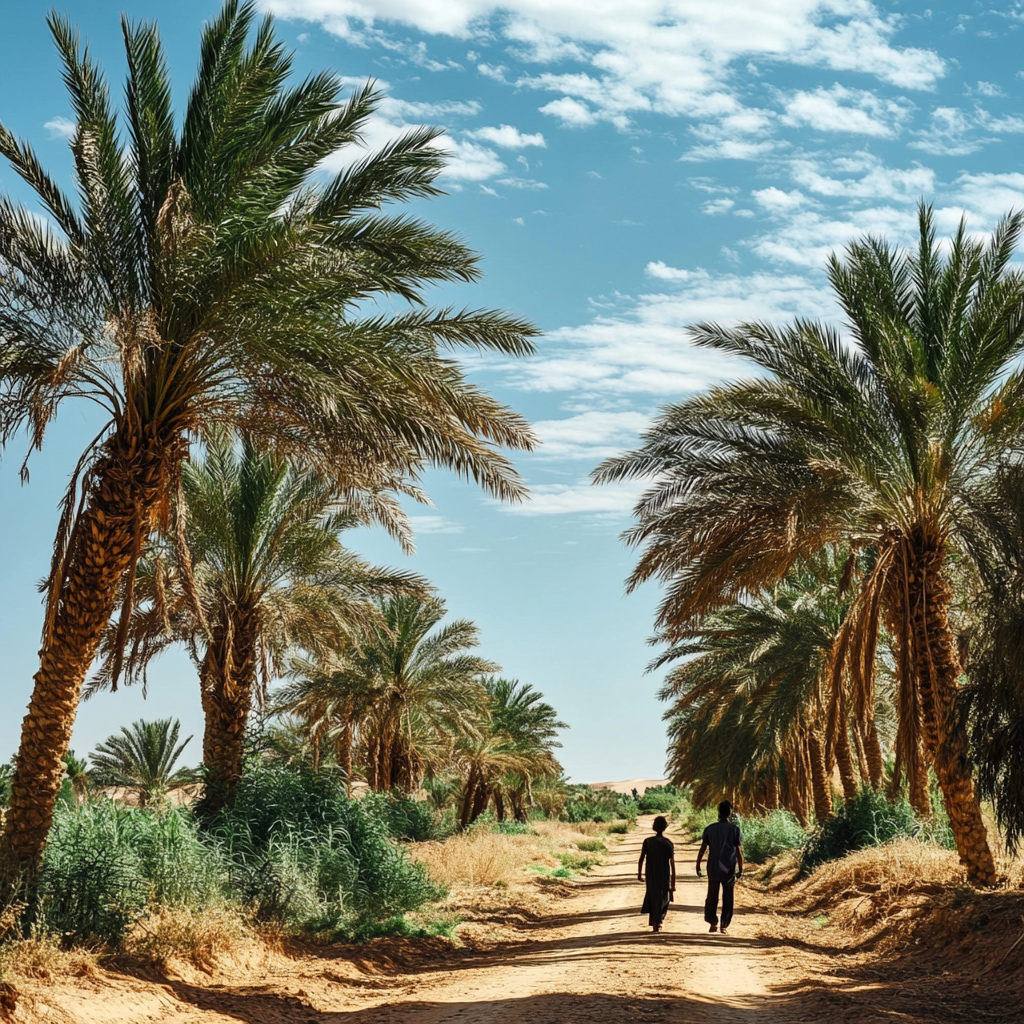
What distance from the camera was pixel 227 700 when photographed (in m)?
16.2

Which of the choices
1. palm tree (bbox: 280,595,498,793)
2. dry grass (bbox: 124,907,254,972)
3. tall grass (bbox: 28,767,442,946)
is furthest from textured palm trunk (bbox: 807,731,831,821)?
dry grass (bbox: 124,907,254,972)

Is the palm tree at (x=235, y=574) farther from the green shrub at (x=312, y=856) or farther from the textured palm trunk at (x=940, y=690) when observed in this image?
the textured palm trunk at (x=940, y=690)

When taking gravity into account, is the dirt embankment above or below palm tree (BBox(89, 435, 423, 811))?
below

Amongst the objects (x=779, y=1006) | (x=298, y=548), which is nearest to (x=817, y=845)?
(x=298, y=548)

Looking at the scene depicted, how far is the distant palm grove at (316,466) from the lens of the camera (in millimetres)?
9703

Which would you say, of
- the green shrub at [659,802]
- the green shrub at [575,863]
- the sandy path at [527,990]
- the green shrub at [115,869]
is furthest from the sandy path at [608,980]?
the green shrub at [659,802]

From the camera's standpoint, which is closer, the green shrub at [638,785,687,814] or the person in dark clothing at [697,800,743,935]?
the person in dark clothing at [697,800,743,935]

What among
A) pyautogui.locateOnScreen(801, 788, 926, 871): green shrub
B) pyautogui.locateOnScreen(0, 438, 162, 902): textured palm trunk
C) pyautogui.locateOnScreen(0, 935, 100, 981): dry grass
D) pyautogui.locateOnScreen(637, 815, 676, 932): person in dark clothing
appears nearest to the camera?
pyautogui.locateOnScreen(0, 935, 100, 981): dry grass

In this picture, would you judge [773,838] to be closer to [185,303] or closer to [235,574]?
[235,574]

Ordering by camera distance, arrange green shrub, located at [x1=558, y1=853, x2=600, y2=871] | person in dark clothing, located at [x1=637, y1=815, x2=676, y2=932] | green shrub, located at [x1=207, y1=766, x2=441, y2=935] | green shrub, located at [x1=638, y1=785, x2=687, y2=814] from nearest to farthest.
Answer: green shrub, located at [x1=207, y1=766, x2=441, y2=935] < person in dark clothing, located at [x1=637, y1=815, x2=676, y2=932] < green shrub, located at [x1=558, y1=853, x2=600, y2=871] < green shrub, located at [x1=638, y1=785, x2=687, y2=814]

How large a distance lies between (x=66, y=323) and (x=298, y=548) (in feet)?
26.3

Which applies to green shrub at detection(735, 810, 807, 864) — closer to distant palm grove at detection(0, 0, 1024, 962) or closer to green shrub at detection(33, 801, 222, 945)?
distant palm grove at detection(0, 0, 1024, 962)

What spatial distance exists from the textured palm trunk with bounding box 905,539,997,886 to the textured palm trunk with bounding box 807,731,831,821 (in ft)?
36.5

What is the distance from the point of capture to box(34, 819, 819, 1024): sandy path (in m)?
7.32
